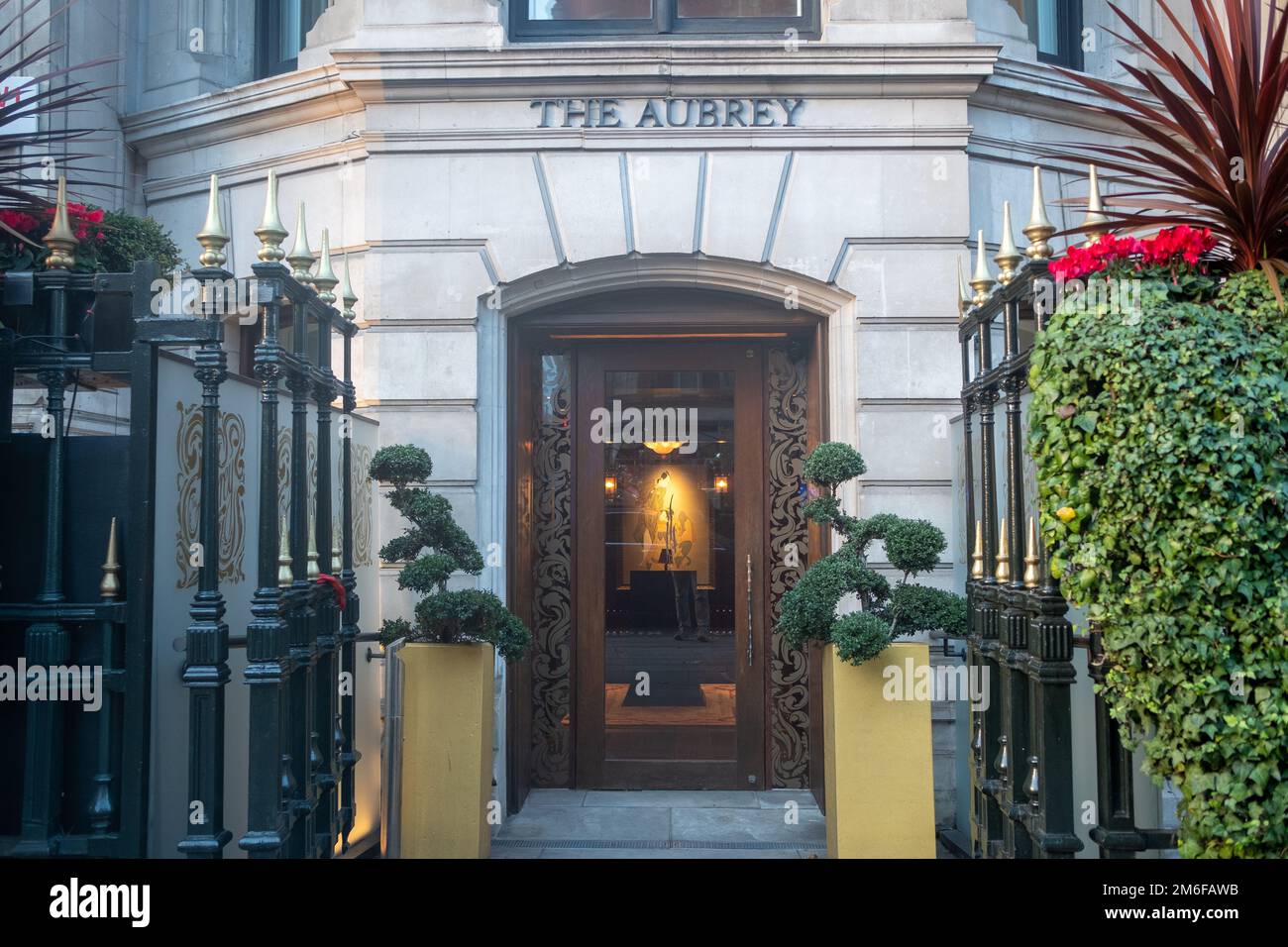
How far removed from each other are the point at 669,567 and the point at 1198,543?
523cm

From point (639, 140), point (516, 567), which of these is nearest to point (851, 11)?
point (639, 140)

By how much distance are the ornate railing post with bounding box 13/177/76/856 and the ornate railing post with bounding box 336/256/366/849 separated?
5.52 feet

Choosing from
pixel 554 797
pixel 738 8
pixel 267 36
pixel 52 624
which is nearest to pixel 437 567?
pixel 52 624

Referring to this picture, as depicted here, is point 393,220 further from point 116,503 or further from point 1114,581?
point 1114,581

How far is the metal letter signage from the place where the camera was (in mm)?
8195

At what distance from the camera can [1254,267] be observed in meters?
4.27

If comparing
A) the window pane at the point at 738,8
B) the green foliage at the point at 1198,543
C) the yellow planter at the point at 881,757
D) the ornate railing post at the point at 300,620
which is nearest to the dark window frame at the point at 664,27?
the window pane at the point at 738,8

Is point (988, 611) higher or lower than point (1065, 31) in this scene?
lower

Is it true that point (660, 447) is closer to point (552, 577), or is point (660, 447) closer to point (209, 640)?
point (552, 577)

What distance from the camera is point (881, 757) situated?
240 inches

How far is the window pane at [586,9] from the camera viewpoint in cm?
864

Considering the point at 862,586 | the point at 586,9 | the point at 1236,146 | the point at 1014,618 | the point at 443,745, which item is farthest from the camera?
the point at 586,9

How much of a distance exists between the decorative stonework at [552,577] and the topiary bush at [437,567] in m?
2.03

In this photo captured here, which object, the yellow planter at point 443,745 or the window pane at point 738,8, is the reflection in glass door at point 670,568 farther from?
the window pane at point 738,8
